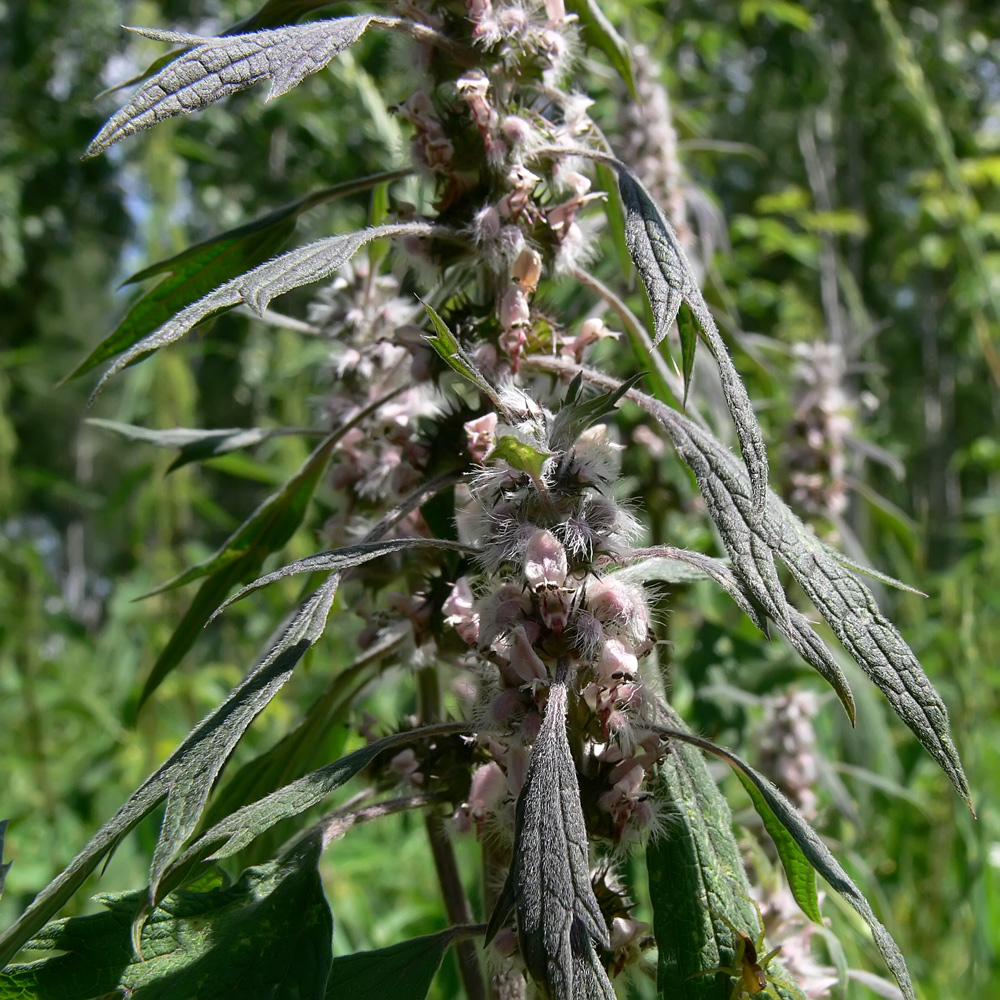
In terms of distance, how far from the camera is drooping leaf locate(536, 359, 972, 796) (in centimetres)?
68

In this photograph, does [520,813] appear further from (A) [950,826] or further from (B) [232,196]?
(B) [232,196]

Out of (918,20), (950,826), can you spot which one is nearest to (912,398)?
(918,20)

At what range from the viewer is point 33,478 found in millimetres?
3572

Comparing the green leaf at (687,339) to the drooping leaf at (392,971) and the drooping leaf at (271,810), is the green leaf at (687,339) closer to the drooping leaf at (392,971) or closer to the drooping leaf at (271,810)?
the drooping leaf at (271,810)

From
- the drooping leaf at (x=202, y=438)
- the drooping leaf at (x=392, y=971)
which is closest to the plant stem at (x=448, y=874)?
the drooping leaf at (x=392, y=971)

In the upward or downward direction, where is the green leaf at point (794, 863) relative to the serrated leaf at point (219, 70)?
downward

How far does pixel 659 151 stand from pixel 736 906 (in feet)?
6.35

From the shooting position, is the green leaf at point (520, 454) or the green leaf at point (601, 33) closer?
the green leaf at point (520, 454)

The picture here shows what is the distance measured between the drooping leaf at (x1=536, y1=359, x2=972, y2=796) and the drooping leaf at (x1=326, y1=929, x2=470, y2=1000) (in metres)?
0.45

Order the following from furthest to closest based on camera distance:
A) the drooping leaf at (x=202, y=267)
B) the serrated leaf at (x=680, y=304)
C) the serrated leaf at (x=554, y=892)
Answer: the drooping leaf at (x=202, y=267)
the serrated leaf at (x=680, y=304)
the serrated leaf at (x=554, y=892)

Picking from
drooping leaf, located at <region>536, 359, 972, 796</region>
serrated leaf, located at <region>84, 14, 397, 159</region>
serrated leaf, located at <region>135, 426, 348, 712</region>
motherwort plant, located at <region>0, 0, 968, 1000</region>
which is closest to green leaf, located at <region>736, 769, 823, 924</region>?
motherwort plant, located at <region>0, 0, 968, 1000</region>

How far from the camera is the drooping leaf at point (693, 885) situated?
775mm

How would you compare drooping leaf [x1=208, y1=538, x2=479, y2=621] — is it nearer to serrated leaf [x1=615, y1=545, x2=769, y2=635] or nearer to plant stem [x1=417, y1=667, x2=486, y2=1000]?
serrated leaf [x1=615, y1=545, x2=769, y2=635]

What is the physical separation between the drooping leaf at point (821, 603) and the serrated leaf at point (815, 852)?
115mm
